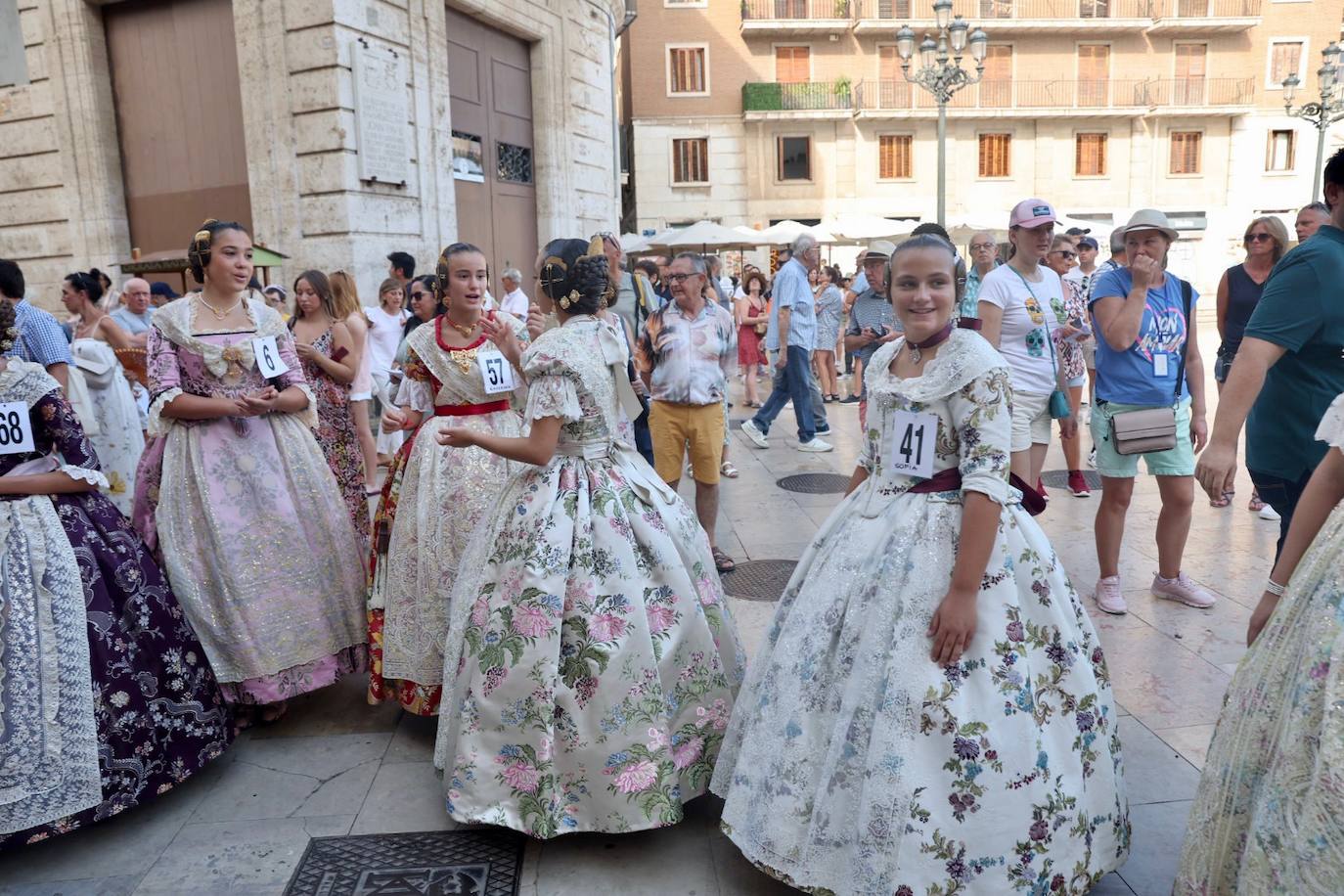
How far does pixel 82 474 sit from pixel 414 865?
1.73 metres

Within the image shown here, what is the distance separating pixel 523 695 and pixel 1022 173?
3278 cm

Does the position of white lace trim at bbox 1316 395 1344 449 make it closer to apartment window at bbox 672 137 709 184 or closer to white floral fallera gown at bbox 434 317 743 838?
white floral fallera gown at bbox 434 317 743 838

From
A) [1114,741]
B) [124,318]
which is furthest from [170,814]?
[124,318]

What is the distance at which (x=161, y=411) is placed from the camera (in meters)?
3.67

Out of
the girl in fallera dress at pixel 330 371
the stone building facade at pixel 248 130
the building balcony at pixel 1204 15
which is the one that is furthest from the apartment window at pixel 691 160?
the girl in fallera dress at pixel 330 371

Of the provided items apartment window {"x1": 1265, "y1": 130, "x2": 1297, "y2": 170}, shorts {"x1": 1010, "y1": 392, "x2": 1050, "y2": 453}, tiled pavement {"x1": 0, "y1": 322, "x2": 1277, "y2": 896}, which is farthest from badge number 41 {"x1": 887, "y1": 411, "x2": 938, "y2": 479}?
apartment window {"x1": 1265, "y1": 130, "x2": 1297, "y2": 170}

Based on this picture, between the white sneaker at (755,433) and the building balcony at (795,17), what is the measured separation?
25128 mm

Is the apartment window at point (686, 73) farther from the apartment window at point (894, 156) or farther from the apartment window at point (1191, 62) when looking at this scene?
the apartment window at point (1191, 62)

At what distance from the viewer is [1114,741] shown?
2535 mm

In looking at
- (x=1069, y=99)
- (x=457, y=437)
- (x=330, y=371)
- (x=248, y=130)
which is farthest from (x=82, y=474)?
(x=1069, y=99)

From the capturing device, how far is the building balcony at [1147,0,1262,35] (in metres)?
31.8

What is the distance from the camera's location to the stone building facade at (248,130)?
9539mm

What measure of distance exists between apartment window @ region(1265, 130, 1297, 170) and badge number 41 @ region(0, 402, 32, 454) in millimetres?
37696

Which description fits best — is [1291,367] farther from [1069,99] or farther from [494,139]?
[1069,99]
